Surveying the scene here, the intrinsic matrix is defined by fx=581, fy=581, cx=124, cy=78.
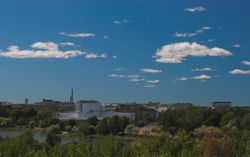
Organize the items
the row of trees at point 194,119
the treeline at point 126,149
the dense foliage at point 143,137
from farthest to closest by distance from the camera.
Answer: the row of trees at point 194,119, the dense foliage at point 143,137, the treeline at point 126,149

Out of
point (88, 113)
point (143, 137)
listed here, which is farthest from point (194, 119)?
point (88, 113)

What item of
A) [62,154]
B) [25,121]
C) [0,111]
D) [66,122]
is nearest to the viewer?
[62,154]

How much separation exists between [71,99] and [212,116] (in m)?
117

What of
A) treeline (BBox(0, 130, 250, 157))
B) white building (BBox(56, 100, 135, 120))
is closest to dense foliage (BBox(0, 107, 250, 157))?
treeline (BBox(0, 130, 250, 157))

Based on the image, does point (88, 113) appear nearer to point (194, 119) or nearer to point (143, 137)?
point (194, 119)

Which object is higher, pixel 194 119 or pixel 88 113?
pixel 88 113

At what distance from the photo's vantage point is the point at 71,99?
19812cm

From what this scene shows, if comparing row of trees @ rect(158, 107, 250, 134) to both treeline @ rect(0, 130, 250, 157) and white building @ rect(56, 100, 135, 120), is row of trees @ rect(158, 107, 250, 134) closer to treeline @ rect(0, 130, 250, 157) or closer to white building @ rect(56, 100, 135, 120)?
white building @ rect(56, 100, 135, 120)

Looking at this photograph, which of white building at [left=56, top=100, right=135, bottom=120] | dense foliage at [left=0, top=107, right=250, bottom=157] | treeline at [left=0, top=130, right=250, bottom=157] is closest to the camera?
treeline at [left=0, top=130, right=250, bottom=157]

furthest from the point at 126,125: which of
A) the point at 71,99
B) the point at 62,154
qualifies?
the point at 71,99

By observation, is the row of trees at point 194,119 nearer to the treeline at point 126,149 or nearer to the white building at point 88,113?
the white building at point 88,113

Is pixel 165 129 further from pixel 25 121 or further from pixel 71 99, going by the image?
pixel 71 99

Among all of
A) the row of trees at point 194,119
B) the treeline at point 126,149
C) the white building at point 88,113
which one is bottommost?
the treeline at point 126,149

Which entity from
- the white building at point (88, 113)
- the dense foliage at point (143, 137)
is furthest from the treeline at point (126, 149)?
the white building at point (88, 113)
